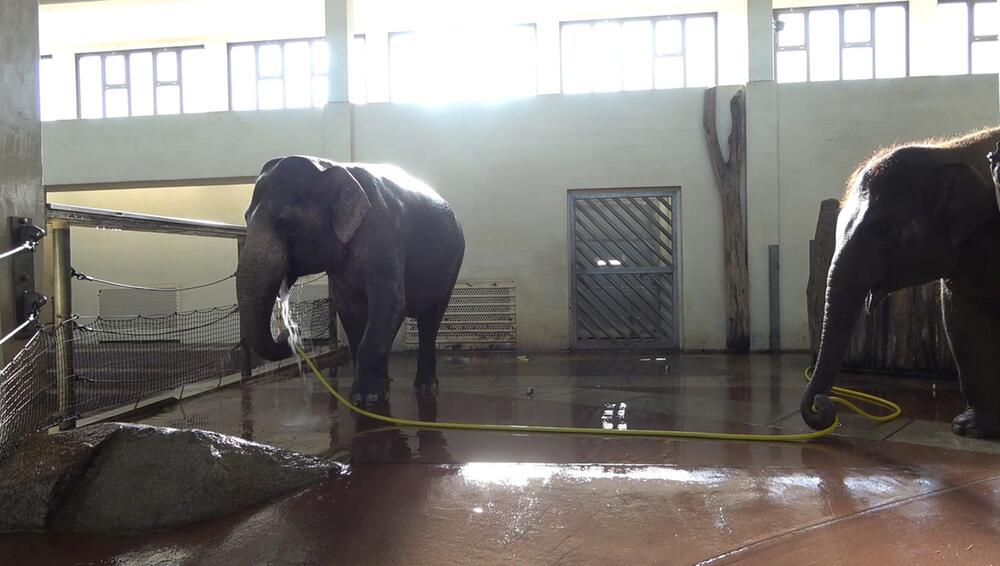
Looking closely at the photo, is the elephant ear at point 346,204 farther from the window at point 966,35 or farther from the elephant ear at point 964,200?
the window at point 966,35

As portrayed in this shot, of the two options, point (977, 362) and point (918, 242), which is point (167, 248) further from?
point (977, 362)

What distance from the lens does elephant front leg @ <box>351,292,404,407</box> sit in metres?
4.94

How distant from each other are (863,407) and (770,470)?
2.45 m

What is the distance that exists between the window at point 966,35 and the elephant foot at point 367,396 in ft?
41.5

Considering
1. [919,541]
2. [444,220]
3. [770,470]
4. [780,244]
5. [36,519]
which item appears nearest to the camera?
[919,541]

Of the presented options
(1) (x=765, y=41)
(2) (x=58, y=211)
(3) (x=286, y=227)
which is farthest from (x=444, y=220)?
(1) (x=765, y=41)

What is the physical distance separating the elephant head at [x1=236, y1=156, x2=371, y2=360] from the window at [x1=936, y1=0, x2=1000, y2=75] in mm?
12521

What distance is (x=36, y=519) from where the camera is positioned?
2.82 metres

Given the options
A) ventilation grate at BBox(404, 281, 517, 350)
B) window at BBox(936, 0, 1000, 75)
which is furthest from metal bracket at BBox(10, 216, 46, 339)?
window at BBox(936, 0, 1000, 75)

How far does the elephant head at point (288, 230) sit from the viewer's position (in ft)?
14.5

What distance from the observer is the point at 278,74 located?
540 inches

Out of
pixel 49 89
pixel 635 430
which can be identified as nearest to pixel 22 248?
pixel 635 430

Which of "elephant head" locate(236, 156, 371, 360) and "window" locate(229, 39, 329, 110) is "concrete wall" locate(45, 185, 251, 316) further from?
"elephant head" locate(236, 156, 371, 360)

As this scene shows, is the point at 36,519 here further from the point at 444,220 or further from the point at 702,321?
the point at 702,321
